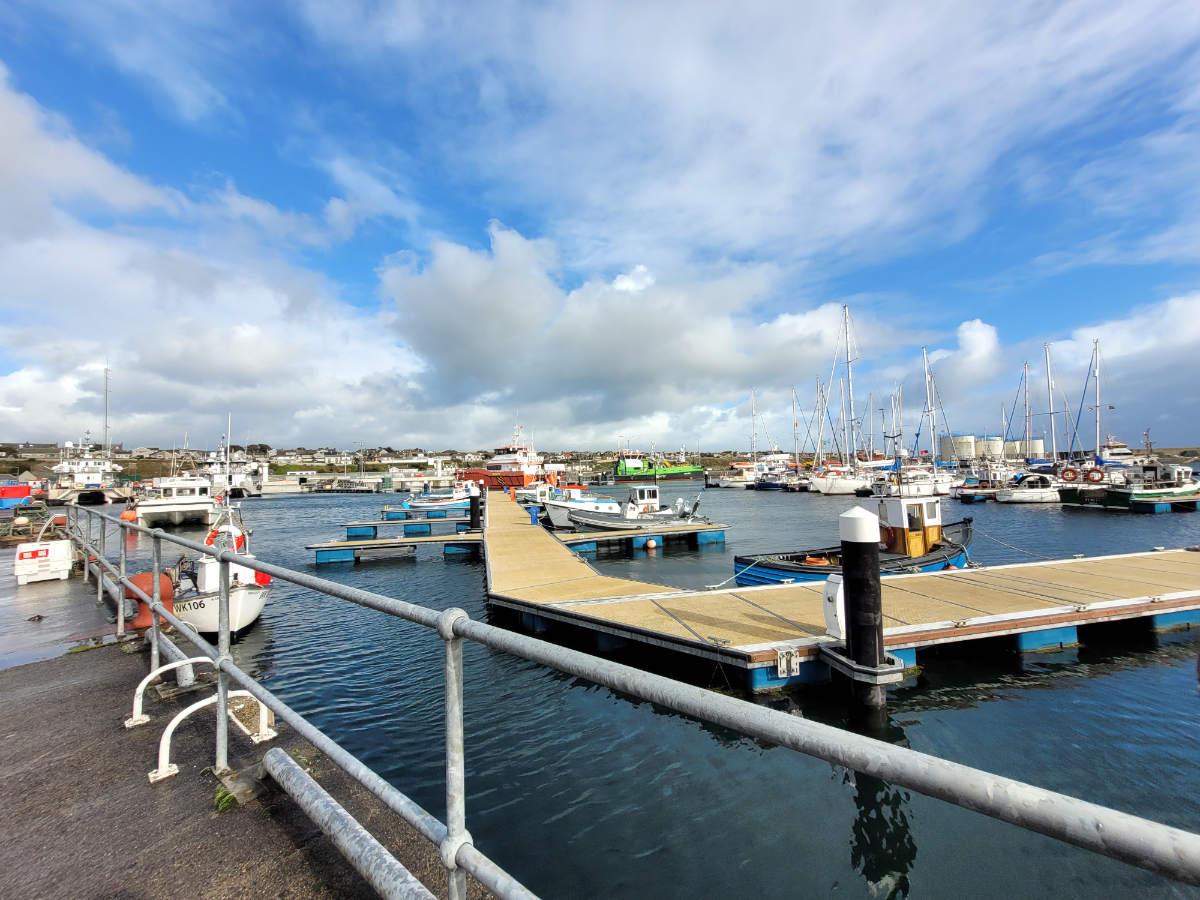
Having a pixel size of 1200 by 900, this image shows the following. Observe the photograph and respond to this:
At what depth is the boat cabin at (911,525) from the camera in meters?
16.1

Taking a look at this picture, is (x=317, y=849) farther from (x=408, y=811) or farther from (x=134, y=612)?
(x=134, y=612)

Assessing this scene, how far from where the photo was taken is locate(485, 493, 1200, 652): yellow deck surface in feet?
33.5

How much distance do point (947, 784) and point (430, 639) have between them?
1438cm

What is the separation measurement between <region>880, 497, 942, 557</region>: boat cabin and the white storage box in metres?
21.0

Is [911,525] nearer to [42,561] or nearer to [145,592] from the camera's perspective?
[145,592]

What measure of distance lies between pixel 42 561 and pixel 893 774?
1927cm

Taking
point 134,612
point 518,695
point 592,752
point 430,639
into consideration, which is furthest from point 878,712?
point 134,612

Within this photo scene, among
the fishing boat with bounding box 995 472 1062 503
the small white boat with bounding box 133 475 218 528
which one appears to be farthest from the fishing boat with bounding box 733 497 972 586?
the fishing boat with bounding box 995 472 1062 503

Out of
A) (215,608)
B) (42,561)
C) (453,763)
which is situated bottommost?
(215,608)

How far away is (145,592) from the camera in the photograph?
7.21m

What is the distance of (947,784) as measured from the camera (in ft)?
3.39

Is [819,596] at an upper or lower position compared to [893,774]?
lower

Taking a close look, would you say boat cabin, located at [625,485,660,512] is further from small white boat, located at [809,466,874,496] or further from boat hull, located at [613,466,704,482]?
boat hull, located at [613,466,704,482]

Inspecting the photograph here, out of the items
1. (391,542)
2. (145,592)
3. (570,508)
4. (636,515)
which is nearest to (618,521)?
(636,515)
